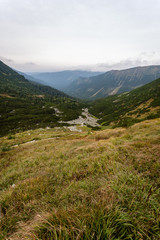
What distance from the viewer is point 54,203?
8.13 ft

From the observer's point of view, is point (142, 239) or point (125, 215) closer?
point (142, 239)

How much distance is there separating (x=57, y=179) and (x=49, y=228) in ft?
7.25

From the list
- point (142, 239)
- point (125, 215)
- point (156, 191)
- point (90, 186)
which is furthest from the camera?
point (90, 186)

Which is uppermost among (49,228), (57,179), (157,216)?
(157,216)

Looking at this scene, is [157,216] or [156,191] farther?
[156,191]

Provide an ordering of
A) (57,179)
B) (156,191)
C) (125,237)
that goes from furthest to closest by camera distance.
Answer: (57,179) < (156,191) < (125,237)

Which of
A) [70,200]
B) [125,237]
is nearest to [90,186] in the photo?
[70,200]

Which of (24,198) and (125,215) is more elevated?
(125,215)

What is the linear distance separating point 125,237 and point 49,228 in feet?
3.88

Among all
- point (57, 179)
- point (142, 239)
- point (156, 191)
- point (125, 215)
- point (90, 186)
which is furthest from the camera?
point (57, 179)

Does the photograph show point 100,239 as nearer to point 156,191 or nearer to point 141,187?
point 141,187

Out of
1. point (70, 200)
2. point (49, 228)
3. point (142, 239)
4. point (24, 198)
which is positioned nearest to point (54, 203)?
point (70, 200)

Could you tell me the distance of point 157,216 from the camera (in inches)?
63.9

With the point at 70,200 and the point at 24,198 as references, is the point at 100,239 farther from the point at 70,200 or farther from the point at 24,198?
the point at 24,198
